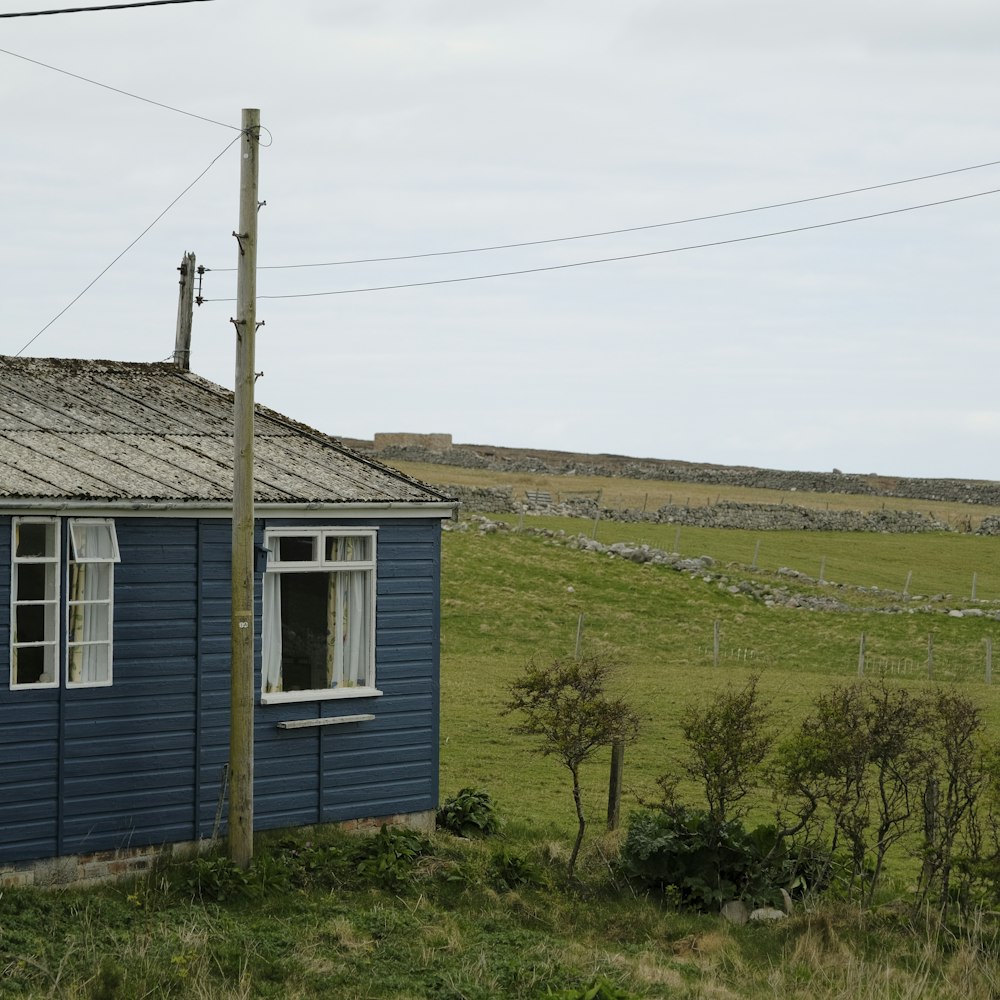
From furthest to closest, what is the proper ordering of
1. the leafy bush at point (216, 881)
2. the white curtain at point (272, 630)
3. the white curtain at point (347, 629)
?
1. the white curtain at point (347, 629)
2. the white curtain at point (272, 630)
3. the leafy bush at point (216, 881)

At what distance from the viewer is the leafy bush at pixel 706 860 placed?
1235 centimetres

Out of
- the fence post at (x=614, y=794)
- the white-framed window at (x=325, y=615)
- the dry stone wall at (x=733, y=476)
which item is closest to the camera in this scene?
the white-framed window at (x=325, y=615)

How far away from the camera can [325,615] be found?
13.8 meters

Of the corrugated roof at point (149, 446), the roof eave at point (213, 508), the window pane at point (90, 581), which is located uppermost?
the corrugated roof at point (149, 446)

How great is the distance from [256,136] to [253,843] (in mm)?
6745

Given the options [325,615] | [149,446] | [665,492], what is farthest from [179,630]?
[665,492]

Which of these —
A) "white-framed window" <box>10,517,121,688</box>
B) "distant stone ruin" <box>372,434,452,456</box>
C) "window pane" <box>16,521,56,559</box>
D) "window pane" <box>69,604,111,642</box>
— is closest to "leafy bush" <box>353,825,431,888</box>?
"white-framed window" <box>10,517,121,688</box>

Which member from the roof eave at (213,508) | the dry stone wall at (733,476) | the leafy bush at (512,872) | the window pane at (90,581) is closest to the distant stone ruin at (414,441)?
the dry stone wall at (733,476)

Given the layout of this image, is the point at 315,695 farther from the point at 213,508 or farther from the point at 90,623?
the point at 90,623

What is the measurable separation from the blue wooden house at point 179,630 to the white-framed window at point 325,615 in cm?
2

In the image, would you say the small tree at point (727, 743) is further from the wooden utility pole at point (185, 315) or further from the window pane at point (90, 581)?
the wooden utility pole at point (185, 315)

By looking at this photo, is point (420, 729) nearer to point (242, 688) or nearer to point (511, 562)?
point (242, 688)

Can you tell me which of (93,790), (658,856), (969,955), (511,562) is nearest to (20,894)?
(93,790)

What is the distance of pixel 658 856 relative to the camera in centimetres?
1263
